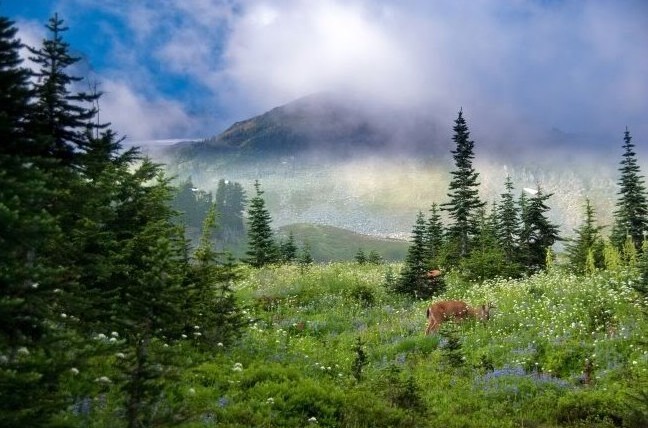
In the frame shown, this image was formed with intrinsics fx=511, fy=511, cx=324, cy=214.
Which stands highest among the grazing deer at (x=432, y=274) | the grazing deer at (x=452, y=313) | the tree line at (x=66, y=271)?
the tree line at (x=66, y=271)

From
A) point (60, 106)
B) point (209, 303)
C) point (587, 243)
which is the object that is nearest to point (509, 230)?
point (587, 243)

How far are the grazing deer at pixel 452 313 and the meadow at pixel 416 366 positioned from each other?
0.45 metres

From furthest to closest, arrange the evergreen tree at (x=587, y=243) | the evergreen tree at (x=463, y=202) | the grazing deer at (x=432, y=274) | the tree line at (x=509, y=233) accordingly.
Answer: the evergreen tree at (x=463, y=202) < the evergreen tree at (x=587, y=243) < the tree line at (x=509, y=233) < the grazing deer at (x=432, y=274)

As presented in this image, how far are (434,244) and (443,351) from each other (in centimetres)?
3169

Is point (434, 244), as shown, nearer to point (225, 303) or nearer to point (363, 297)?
point (363, 297)

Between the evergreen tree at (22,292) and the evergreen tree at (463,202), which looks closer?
the evergreen tree at (22,292)

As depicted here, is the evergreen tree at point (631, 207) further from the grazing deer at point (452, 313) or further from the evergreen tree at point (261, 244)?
the grazing deer at point (452, 313)

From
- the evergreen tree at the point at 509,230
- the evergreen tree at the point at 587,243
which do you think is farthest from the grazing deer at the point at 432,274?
the evergreen tree at the point at 509,230

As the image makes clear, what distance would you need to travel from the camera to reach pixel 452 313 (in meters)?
18.8

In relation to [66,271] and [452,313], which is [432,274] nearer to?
[452,313]

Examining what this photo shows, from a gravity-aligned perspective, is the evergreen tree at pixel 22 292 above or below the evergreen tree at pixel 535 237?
above

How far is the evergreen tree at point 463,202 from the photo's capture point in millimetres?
38781

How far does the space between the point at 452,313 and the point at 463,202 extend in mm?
23193

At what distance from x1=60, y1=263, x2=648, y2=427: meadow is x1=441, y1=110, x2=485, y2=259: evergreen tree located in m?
15.1
